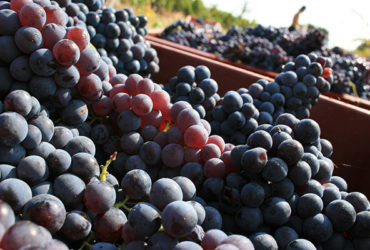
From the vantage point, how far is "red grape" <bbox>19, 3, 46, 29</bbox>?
81 centimetres

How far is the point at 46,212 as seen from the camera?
59 cm

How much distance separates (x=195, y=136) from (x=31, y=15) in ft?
1.81

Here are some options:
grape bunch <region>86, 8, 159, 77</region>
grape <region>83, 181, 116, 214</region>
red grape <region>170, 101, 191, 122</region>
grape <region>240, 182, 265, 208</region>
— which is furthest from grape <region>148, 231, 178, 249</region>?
grape bunch <region>86, 8, 159, 77</region>

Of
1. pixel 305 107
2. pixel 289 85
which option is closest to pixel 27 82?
pixel 289 85

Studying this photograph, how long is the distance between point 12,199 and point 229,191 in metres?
0.51

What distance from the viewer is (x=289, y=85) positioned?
1.36 m

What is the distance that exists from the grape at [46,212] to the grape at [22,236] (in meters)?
0.11

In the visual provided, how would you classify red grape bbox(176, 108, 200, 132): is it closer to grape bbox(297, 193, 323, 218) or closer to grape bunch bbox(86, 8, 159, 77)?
grape bbox(297, 193, 323, 218)

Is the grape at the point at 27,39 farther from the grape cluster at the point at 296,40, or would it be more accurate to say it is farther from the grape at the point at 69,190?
the grape cluster at the point at 296,40

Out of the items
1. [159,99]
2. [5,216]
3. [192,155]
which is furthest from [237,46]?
[5,216]

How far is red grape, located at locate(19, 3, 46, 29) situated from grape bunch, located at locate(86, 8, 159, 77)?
0.54 m

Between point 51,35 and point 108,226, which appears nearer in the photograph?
point 108,226

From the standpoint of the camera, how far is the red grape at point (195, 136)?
0.93 meters

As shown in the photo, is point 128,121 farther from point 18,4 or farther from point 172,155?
point 18,4
